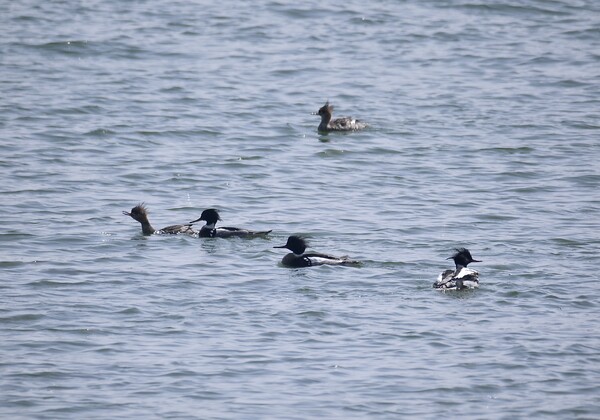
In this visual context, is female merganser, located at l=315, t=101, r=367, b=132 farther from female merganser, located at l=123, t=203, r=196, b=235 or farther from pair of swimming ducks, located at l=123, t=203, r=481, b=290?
female merganser, located at l=123, t=203, r=196, b=235

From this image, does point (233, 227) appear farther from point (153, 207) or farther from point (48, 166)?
point (48, 166)

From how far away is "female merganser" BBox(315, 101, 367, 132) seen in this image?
24625mm

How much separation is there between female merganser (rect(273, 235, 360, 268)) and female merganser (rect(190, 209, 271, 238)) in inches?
44.0

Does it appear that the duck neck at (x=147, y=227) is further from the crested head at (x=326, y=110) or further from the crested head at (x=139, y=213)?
the crested head at (x=326, y=110)

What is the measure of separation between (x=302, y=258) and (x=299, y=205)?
10.9 feet

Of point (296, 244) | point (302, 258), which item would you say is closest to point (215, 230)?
point (296, 244)

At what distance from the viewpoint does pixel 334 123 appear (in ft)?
81.0

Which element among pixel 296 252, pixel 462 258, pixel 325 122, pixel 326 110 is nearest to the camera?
pixel 462 258

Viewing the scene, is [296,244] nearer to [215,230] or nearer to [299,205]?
[215,230]

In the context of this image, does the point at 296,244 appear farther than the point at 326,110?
No

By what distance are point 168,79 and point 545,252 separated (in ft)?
44.0

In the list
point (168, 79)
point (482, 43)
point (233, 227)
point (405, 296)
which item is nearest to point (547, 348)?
point (405, 296)

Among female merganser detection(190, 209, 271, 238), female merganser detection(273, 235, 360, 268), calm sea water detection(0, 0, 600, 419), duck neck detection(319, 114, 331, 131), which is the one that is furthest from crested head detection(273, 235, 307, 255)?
duck neck detection(319, 114, 331, 131)

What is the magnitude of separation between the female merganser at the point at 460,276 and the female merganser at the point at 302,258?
1439 millimetres
